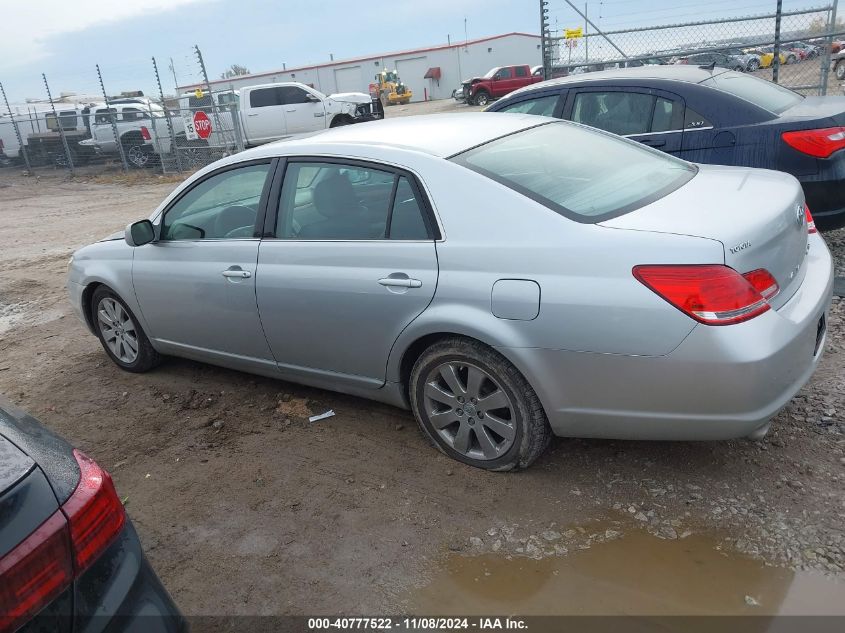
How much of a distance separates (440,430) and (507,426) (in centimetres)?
39

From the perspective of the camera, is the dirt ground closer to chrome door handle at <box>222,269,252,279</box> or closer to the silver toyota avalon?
the silver toyota avalon

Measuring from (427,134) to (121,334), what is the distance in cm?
279

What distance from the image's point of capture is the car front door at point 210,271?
12.8 feet

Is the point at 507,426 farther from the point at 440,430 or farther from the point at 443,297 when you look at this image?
the point at 443,297

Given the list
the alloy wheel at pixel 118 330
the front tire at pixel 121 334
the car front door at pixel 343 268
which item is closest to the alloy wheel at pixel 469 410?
the car front door at pixel 343 268

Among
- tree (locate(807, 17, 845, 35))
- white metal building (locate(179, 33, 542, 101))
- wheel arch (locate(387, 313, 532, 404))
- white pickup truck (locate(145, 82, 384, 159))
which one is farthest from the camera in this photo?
white metal building (locate(179, 33, 542, 101))

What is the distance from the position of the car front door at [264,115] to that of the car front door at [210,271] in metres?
15.1

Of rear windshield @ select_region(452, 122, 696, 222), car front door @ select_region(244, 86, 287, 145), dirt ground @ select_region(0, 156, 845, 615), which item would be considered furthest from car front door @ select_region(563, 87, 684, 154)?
car front door @ select_region(244, 86, 287, 145)

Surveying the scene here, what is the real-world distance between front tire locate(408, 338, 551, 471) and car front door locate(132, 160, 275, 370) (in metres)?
1.13

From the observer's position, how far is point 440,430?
3359 mm

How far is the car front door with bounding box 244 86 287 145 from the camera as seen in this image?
61.4ft

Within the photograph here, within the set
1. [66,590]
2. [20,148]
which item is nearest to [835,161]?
[66,590]

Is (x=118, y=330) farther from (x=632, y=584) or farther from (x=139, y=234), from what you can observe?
(x=632, y=584)

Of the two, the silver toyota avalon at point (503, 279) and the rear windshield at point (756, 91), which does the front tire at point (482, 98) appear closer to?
the rear windshield at point (756, 91)
